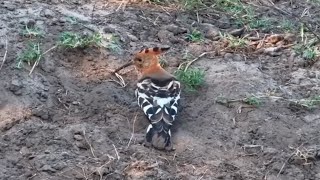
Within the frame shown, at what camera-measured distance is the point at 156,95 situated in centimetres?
629

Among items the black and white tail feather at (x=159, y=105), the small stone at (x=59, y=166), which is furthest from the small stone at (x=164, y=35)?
the small stone at (x=59, y=166)

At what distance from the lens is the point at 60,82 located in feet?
21.1

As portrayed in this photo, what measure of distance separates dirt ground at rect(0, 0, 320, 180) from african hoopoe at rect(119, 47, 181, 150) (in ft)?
0.31

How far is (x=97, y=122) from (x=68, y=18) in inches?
57.6

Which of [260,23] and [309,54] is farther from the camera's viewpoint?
[260,23]

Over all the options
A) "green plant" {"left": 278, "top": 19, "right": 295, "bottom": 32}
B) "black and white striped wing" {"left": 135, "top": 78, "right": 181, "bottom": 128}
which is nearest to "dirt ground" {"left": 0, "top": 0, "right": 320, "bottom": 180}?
"black and white striped wing" {"left": 135, "top": 78, "right": 181, "bottom": 128}

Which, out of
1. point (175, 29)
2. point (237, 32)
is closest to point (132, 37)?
point (175, 29)

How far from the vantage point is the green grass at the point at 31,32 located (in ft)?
22.3

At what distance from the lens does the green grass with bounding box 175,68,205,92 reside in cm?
664

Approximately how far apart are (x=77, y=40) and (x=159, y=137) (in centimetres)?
141

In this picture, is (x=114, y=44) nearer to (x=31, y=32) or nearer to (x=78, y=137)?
(x=31, y=32)

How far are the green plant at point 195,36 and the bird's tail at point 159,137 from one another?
66.2 inches

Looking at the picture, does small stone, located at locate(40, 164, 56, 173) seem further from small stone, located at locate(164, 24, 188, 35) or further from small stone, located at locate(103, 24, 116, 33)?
small stone, located at locate(164, 24, 188, 35)

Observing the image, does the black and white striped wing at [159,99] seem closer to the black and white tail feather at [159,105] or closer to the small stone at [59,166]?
the black and white tail feather at [159,105]
